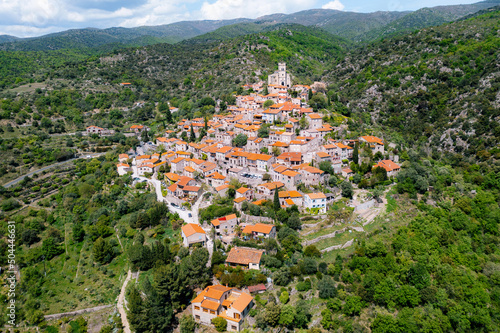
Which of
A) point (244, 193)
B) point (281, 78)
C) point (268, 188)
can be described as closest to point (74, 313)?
point (244, 193)

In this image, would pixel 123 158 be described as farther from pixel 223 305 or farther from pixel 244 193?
pixel 223 305

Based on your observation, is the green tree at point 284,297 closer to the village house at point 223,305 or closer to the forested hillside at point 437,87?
the village house at point 223,305

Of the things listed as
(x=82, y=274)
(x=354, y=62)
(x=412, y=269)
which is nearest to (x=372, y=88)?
(x=354, y=62)

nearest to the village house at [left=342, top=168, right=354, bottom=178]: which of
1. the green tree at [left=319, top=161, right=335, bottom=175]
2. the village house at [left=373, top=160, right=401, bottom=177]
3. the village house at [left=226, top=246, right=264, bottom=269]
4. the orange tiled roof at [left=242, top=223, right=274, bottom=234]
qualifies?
the green tree at [left=319, top=161, right=335, bottom=175]

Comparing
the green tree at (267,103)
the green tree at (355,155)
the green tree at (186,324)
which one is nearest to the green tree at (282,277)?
the green tree at (186,324)

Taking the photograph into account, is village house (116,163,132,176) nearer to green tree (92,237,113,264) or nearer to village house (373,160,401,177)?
green tree (92,237,113,264)

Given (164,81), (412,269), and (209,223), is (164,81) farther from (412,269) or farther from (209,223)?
(412,269)
